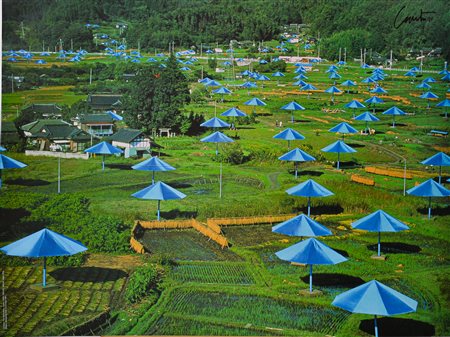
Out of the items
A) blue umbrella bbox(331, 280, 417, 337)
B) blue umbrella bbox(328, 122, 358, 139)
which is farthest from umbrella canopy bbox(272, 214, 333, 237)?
blue umbrella bbox(328, 122, 358, 139)

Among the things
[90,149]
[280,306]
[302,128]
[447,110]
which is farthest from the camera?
[302,128]

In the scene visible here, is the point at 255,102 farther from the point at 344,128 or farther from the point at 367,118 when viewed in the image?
the point at 367,118

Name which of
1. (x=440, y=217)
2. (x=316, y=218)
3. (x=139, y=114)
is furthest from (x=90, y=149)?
(x=440, y=217)

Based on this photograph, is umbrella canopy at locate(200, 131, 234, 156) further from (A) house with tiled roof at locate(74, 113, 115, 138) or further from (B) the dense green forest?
(A) house with tiled roof at locate(74, 113, 115, 138)

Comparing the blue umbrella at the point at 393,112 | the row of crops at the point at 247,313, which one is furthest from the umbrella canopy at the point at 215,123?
the row of crops at the point at 247,313

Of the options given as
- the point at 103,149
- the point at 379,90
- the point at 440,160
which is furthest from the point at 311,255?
the point at 379,90

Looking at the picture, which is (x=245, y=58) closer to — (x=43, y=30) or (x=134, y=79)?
(x=134, y=79)
